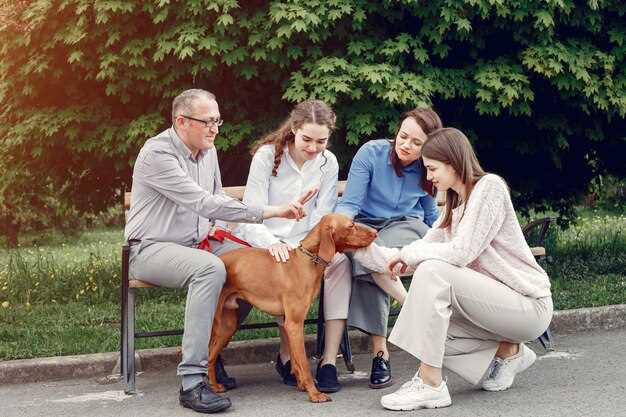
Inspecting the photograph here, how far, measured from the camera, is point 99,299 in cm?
884

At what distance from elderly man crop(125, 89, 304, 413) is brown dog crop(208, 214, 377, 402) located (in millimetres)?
155

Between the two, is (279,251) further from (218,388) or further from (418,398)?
(418,398)

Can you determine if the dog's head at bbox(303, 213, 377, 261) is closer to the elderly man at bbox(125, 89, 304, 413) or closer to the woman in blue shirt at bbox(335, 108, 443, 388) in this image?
the elderly man at bbox(125, 89, 304, 413)

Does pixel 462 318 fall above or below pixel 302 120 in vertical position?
below

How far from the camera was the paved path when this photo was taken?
5.02 m

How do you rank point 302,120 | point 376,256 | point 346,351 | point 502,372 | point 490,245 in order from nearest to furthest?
point 490,245 < point 502,372 < point 376,256 < point 302,120 < point 346,351

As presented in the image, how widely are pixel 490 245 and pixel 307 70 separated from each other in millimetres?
4150

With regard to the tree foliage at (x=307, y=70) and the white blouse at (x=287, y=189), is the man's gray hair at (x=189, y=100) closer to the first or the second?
the white blouse at (x=287, y=189)

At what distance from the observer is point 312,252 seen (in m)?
5.42

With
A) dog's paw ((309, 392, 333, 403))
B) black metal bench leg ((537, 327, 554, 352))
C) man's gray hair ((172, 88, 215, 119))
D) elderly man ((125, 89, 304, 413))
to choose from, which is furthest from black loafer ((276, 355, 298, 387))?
black metal bench leg ((537, 327, 554, 352))

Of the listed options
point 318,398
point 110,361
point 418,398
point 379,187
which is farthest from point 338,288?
point 110,361

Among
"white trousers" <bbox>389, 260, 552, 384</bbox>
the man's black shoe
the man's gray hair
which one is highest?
the man's gray hair

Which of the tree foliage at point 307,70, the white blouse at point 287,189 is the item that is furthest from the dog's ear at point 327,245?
the tree foliage at point 307,70

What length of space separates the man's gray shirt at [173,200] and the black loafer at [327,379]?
94 cm
